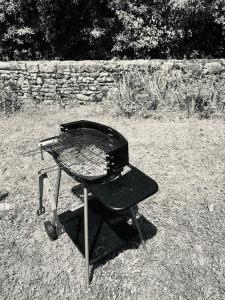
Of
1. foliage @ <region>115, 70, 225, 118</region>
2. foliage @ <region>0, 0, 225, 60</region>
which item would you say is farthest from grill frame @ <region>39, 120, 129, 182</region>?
foliage @ <region>0, 0, 225, 60</region>

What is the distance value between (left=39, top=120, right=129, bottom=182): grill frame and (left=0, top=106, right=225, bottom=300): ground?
1120 millimetres

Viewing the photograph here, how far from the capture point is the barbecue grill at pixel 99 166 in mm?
2742

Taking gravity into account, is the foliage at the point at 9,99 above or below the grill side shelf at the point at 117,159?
below

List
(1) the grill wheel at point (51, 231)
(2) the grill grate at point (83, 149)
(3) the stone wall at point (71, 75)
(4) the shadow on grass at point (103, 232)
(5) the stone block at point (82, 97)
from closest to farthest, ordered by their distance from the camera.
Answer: (2) the grill grate at point (83, 149), (4) the shadow on grass at point (103, 232), (1) the grill wheel at point (51, 231), (3) the stone wall at point (71, 75), (5) the stone block at point (82, 97)

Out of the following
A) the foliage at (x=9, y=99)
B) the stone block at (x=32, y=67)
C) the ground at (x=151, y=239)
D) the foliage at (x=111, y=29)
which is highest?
the foliage at (x=111, y=29)

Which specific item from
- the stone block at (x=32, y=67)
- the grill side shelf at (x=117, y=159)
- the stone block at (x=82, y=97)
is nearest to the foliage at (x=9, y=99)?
the stone block at (x=32, y=67)

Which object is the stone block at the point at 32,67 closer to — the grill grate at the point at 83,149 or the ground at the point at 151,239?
the ground at the point at 151,239

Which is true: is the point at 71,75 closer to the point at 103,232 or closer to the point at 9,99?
the point at 9,99

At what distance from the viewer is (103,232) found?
3.52 meters

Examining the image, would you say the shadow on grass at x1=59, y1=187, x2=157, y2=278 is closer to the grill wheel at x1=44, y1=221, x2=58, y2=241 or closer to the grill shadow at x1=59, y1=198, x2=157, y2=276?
the grill shadow at x1=59, y1=198, x2=157, y2=276

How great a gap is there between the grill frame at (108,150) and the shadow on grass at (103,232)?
88 centimetres

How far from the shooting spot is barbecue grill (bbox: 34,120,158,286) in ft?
9.00

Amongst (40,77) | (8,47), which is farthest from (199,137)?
(8,47)

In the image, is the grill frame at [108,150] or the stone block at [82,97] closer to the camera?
the grill frame at [108,150]
